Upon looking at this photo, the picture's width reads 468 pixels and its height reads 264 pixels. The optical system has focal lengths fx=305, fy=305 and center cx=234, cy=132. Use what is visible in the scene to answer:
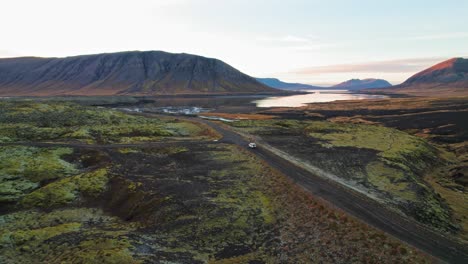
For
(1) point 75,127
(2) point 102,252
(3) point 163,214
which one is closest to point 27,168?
(3) point 163,214

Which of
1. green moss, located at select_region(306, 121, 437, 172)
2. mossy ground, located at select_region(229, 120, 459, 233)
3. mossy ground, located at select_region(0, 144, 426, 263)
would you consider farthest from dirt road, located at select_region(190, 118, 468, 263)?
green moss, located at select_region(306, 121, 437, 172)

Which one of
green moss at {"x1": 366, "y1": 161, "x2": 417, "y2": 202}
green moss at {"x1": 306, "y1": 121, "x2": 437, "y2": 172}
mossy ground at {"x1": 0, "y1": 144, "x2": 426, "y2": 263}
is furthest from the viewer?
green moss at {"x1": 306, "y1": 121, "x2": 437, "y2": 172}

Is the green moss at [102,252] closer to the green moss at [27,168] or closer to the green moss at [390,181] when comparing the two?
the green moss at [27,168]

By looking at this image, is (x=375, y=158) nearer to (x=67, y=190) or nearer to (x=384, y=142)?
(x=384, y=142)

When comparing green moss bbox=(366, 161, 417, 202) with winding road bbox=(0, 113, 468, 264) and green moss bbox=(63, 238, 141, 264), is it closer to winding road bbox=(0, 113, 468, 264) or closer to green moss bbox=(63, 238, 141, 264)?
winding road bbox=(0, 113, 468, 264)

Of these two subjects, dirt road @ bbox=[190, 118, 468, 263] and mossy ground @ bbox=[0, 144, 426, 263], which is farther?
dirt road @ bbox=[190, 118, 468, 263]

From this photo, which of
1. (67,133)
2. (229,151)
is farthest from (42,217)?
(67,133)

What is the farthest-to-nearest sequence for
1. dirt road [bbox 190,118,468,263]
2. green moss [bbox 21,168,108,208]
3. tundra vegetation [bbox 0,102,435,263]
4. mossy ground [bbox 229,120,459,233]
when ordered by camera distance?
1. mossy ground [bbox 229,120,459,233]
2. green moss [bbox 21,168,108,208]
3. dirt road [bbox 190,118,468,263]
4. tundra vegetation [bbox 0,102,435,263]
